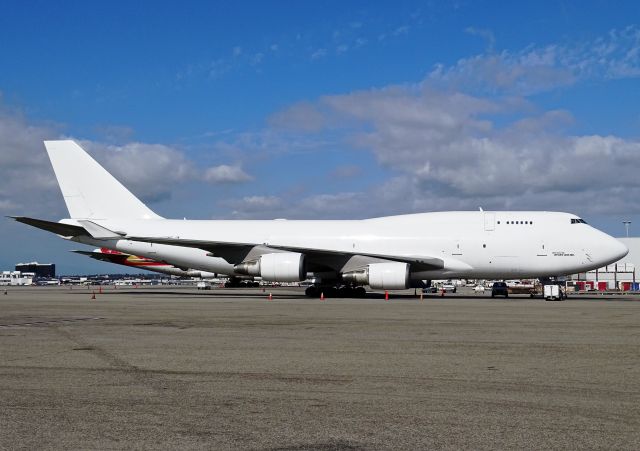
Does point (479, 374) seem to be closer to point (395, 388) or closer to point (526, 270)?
point (395, 388)

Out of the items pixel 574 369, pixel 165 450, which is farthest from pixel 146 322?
pixel 165 450

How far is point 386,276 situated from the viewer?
31.8m

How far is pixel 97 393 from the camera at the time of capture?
24.3ft

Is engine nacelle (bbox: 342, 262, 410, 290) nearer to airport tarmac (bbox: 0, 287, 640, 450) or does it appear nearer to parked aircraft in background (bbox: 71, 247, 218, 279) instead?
airport tarmac (bbox: 0, 287, 640, 450)

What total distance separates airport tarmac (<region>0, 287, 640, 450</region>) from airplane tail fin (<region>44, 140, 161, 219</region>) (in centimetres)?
2543

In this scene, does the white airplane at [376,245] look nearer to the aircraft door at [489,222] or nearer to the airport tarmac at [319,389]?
the aircraft door at [489,222]

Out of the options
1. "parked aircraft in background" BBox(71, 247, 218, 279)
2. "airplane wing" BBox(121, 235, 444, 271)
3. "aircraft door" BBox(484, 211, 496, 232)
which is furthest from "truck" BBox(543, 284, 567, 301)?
"parked aircraft in background" BBox(71, 247, 218, 279)

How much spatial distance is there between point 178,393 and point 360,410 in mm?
2178

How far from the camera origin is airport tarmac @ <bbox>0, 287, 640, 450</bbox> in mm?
5555

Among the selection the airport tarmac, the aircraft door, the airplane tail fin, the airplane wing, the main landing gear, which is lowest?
the airport tarmac

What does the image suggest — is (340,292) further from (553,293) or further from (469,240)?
(553,293)

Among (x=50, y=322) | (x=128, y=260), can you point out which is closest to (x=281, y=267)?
(x=50, y=322)

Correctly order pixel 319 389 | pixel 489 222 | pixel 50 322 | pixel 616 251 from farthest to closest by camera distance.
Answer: pixel 489 222
pixel 616 251
pixel 50 322
pixel 319 389

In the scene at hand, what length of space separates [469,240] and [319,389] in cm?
2677
